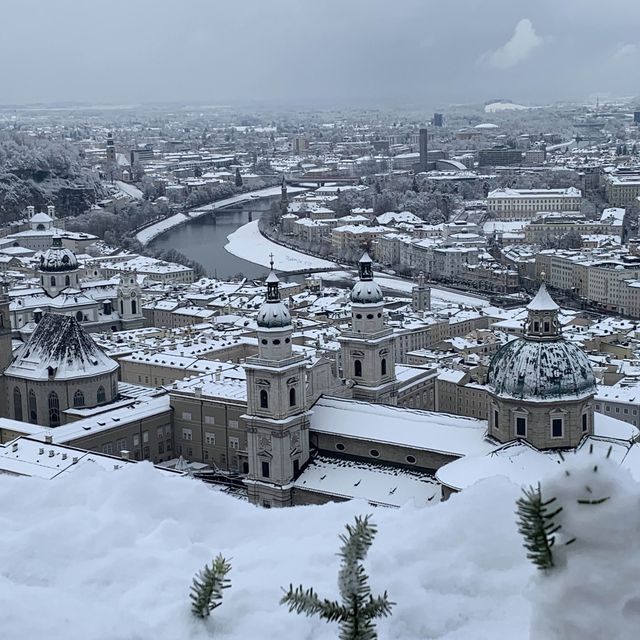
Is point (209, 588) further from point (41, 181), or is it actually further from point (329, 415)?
point (41, 181)

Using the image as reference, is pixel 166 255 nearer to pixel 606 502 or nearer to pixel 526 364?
pixel 526 364

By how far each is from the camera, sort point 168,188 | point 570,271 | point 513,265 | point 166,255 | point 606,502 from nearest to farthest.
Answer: point 606,502 < point 570,271 < point 513,265 < point 166,255 < point 168,188

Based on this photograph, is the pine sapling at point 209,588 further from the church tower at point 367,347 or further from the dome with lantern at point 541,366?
the church tower at point 367,347

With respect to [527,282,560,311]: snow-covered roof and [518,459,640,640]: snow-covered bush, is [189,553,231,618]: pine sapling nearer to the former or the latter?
[518,459,640,640]: snow-covered bush

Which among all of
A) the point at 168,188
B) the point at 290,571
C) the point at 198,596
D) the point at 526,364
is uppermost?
the point at 198,596

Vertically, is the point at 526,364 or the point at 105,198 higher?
the point at 526,364

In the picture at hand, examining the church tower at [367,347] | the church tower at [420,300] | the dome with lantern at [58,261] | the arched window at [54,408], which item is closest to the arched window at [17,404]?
the arched window at [54,408]

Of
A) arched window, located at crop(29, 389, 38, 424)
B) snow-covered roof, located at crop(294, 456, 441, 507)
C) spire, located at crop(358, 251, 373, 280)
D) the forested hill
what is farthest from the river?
snow-covered roof, located at crop(294, 456, 441, 507)

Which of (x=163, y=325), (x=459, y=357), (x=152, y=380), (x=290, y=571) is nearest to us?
(x=290, y=571)

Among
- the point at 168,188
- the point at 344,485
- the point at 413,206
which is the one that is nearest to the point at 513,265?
the point at 413,206
